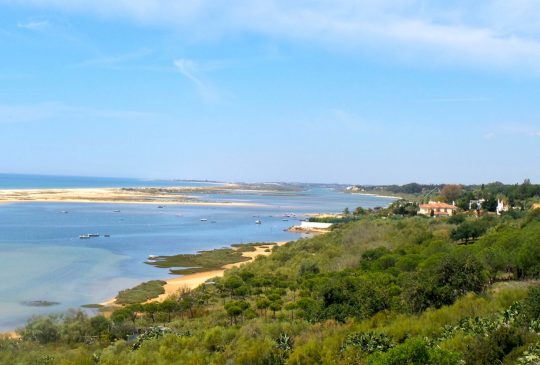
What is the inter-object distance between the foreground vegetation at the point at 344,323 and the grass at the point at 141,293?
358cm

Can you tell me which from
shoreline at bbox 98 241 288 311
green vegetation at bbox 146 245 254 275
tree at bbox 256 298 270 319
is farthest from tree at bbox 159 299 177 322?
green vegetation at bbox 146 245 254 275

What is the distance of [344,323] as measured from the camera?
15797mm

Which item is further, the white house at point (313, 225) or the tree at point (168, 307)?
the white house at point (313, 225)

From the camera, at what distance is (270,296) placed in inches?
907

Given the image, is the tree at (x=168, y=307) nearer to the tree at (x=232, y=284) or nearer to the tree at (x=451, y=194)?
the tree at (x=232, y=284)

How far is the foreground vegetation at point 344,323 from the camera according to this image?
10734mm

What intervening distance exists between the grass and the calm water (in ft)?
3.42

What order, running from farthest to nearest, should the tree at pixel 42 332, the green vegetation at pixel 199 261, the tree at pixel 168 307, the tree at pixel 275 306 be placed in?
the green vegetation at pixel 199 261, the tree at pixel 168 307, the tree at pixel 275 306, the tree at pixel 42 332

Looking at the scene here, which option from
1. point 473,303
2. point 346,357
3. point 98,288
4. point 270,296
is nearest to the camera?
point 346,357

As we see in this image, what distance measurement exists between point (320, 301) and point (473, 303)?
5.80 meters

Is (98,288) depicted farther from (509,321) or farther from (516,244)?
(509,321)

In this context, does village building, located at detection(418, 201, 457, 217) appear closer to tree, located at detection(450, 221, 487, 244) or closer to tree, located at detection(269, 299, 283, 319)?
tree, located at detection(450, 221, 487, 244)

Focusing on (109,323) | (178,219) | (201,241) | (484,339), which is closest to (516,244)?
(484,339)

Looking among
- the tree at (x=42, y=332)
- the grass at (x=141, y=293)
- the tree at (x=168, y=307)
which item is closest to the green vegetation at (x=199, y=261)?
the grass at (x=141, y=293)
